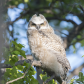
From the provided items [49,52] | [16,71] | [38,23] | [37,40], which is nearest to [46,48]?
[49,52]

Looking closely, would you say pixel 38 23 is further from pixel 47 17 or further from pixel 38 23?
pixel 47 17

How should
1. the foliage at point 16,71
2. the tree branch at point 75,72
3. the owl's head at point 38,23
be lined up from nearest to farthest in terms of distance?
the foliage at point 16,71
the owl's head at point 38,23
the tree branch at point 75,72

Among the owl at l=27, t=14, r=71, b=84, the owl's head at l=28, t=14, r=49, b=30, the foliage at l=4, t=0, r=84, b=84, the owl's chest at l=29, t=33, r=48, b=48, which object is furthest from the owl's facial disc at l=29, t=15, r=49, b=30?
the foliage at l=4, t=0, r=84, b=84

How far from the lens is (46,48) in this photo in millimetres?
3857

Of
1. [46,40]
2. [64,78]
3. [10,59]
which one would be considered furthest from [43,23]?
[10,59]

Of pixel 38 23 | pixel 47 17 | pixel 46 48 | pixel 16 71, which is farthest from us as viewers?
pixel 47 17

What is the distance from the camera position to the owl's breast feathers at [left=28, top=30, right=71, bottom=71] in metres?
3.82

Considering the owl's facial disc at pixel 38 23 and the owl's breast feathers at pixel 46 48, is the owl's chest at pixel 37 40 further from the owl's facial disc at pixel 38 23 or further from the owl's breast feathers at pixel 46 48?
the owl's facial disc at pixel 38 23

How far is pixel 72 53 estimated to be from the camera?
682 cm

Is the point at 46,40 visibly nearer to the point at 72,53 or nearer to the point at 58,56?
the point at 58,56

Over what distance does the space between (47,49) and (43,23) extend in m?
1.02

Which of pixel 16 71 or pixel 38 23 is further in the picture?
pixel 38 23

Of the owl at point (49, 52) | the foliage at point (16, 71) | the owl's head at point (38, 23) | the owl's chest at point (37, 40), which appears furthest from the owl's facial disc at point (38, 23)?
the foliage at point (16, 71)

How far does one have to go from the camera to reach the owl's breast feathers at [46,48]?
151 inches
